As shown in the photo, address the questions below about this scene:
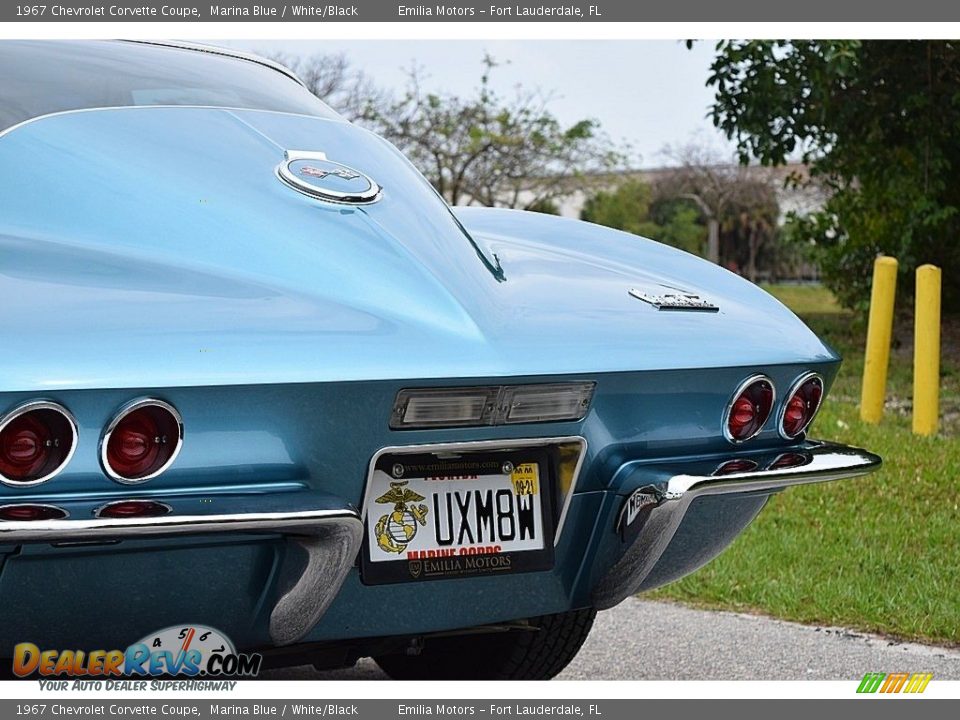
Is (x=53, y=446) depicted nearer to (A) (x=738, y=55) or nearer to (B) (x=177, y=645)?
(B) (x=177, y=645)

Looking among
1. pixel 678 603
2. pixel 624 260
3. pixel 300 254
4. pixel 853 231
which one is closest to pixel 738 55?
pixel 853 231

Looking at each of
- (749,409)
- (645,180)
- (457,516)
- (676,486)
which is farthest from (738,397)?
(645,180)

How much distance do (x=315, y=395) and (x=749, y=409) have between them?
3.51 ft

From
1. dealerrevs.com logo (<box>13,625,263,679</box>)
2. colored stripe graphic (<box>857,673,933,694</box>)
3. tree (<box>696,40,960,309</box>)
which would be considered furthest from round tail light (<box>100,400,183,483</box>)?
tree (<box>696,40,960,309</box>)

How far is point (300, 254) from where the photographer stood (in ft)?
8.23

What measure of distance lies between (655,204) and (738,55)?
97.7 feet

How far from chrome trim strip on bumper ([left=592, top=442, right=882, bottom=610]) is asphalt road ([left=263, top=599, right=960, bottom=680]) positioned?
1148 mm

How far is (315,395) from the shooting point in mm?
2254

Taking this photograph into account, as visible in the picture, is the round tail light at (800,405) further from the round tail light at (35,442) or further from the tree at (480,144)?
the tree at (480,144)

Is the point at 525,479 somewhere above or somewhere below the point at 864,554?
above

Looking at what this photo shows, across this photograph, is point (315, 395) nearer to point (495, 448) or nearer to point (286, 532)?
point (286, 532)

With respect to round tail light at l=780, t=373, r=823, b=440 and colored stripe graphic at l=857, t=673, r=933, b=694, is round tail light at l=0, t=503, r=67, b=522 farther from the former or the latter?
colored stripe graphic at l=857, t=673, r=933, b=694

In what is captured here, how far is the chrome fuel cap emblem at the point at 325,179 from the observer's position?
8.93ft

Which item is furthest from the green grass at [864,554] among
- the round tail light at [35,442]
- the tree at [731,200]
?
the tree at [731,200]
